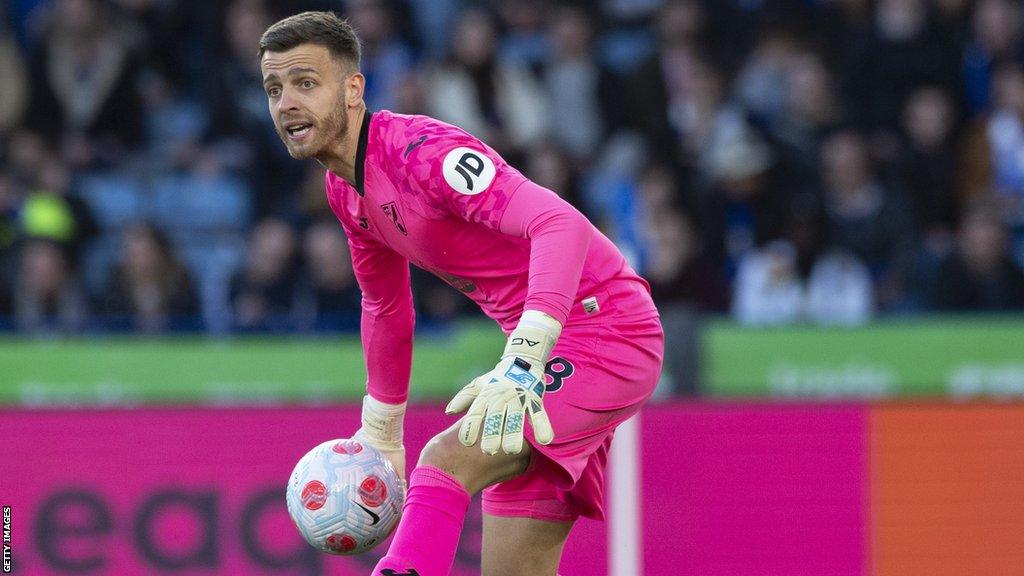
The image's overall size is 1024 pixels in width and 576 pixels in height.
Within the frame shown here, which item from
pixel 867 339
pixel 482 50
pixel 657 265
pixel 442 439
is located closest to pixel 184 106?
pixel 482 50

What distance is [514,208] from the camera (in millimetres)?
4242

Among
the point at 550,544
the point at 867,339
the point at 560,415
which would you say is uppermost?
the point at 867,339

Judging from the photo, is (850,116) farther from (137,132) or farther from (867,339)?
(137,132)

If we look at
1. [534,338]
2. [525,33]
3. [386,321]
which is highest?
[525,33]

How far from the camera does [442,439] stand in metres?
4.21

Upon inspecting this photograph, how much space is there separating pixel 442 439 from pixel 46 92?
7.53 meters

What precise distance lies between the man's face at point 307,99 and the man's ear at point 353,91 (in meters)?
0.02

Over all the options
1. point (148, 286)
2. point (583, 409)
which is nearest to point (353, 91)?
point (583, 409)

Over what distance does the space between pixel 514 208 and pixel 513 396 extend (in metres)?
0.61

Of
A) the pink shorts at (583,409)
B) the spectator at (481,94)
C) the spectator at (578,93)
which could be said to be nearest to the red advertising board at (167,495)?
the pink shorts at (583,409)

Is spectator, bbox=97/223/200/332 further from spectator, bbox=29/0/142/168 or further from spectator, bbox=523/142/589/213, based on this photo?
spectator, bbox=523/142/589/213

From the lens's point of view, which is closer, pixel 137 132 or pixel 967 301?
pixel 967 301

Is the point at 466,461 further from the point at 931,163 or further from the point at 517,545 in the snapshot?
the point at 931,163

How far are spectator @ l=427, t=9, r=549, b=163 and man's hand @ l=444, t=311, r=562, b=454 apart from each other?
20.3 feet
